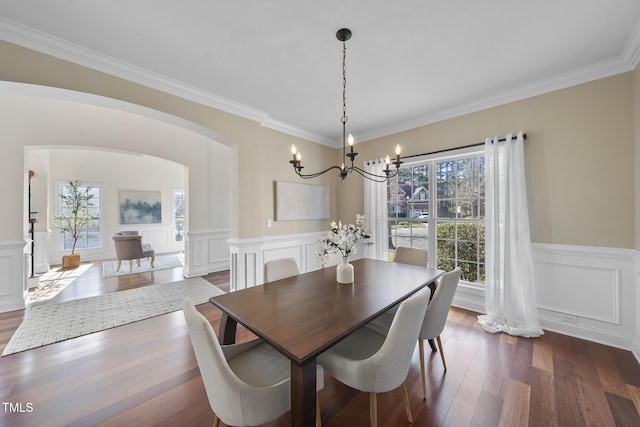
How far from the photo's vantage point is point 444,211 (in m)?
3.46

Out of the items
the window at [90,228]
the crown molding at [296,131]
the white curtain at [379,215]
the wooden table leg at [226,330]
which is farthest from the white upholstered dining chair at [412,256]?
the window at [90,228]

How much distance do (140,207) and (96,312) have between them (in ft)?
16.6

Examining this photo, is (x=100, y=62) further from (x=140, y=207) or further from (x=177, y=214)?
(x=177, y=214)

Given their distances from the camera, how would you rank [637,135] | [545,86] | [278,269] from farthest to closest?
[545,86], [278,269], [637,135]

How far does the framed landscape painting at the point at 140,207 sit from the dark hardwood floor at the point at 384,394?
5.22m

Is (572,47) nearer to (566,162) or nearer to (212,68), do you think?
(566,162)

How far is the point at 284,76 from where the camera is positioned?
2465 mm

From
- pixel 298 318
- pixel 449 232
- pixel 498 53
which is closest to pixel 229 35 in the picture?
pixel 298 318

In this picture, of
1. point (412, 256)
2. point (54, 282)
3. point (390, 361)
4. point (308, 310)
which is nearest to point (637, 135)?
point (412, 256)

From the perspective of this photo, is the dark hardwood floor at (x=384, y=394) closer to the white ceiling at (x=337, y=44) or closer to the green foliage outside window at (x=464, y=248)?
the green foliage outside window at (x=464, y=248)

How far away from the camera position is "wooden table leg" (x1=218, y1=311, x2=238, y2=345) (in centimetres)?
172

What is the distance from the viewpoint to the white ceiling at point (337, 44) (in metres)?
1.64

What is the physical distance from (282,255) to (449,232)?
2.52 m

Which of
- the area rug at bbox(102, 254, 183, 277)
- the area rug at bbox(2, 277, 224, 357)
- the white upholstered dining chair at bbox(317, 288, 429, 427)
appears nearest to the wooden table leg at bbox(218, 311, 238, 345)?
the white upholstered dining chair at bbox(317, 288, 429, 427)
